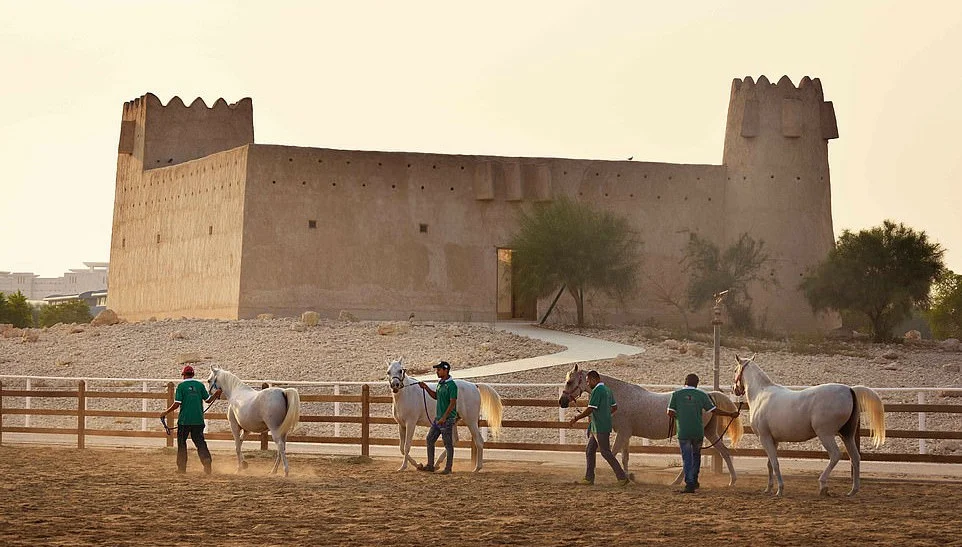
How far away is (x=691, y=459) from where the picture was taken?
15.5 m

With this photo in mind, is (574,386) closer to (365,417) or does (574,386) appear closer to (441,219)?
(365,417)

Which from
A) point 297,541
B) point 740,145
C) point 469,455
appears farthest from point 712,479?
point 740,145

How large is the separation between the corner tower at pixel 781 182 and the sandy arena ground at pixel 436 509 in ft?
90.7

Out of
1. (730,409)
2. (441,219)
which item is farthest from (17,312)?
(730,409)

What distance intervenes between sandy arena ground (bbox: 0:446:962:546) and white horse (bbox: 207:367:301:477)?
520 millimetres

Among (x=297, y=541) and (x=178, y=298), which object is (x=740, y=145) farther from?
(x=297, y=541)

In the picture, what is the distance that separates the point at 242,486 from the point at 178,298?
30.3 metres

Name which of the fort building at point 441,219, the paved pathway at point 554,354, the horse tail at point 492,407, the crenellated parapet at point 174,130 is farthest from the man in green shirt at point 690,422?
the crenellated parapet at point 174,130

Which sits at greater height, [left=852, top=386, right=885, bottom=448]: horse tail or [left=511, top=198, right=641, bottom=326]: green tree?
[left=511, top=198, right=641, bottom=326]: green tree

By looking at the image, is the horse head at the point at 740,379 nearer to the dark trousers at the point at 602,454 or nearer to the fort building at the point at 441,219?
the dark trousers at the point at 602,454

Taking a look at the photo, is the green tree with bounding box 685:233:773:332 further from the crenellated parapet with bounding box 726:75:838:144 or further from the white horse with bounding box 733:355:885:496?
the white horse with bounding box 733:355:885:496

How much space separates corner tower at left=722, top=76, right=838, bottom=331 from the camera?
44812mm

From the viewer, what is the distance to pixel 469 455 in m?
20.7

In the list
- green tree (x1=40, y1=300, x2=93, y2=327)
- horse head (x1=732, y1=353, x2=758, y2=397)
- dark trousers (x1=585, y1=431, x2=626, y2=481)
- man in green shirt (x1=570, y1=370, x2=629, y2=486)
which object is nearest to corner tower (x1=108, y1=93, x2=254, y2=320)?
green tree (x1=40, y1=300, x2=93, y2=327)
